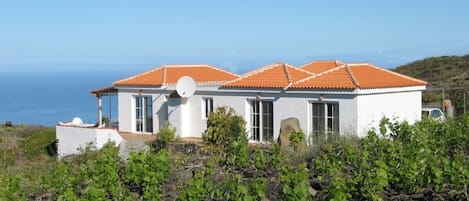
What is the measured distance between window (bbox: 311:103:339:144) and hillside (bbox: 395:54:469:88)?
73.6 feet

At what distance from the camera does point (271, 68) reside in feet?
91.0

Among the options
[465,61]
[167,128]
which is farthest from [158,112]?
[465,61]

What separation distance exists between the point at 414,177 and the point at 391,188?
0.47 m

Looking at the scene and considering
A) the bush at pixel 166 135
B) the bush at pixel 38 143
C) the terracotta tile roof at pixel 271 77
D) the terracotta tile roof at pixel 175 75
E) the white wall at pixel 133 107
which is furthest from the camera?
the bush at pixel 38 143

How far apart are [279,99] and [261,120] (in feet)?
3.54

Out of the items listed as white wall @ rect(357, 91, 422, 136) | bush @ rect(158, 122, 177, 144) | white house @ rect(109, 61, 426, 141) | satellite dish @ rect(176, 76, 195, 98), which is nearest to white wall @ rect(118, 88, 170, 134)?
white house @ rect(109, 61, 426, 141)

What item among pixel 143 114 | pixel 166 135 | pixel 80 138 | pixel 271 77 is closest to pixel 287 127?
pixel 271 77

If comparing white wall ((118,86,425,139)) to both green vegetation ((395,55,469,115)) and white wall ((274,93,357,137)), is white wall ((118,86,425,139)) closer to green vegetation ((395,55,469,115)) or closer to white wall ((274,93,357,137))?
white wall ((274,93,357,137))

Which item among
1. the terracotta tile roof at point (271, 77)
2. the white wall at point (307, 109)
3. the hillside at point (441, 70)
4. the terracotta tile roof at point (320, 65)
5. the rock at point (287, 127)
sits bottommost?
the rock at point (287, 127)

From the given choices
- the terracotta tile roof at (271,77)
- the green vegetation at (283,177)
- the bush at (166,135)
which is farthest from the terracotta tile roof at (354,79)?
the green vegetation at (283,177)

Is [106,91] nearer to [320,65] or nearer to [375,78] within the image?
[320,65]

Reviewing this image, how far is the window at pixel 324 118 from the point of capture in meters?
24.3

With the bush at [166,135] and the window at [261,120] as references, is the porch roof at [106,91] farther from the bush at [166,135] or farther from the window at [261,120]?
the window at [261,120]

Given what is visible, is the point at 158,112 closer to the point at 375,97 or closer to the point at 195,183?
the point at 375,97
